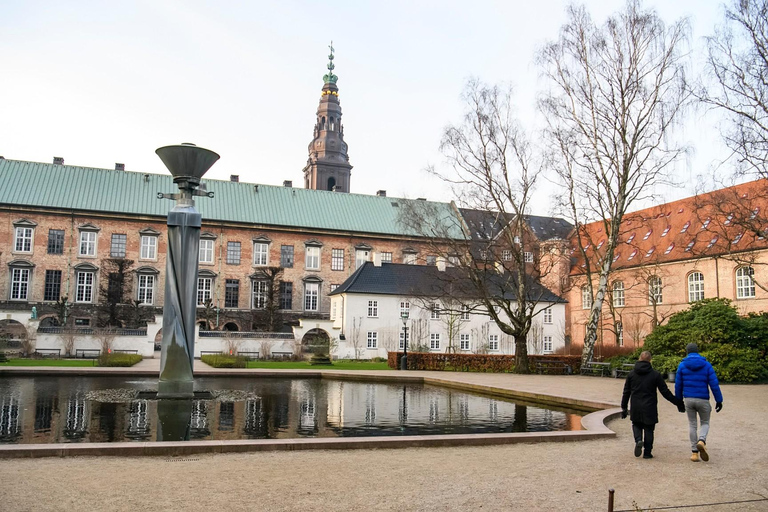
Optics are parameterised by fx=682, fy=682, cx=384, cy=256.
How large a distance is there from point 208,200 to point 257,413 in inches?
1848

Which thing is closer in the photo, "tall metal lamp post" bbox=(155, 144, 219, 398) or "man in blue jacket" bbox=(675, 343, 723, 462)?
"man in blue jacket" bbox=(675, 343, 723, 462)

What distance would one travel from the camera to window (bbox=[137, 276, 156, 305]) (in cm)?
5453

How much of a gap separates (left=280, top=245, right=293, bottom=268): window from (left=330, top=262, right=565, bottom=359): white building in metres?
9.23

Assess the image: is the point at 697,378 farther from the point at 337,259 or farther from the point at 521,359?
the point at 337,259

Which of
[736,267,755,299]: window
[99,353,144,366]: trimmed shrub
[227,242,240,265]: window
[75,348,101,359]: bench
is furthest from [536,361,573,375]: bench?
[227,242,240,265]: window

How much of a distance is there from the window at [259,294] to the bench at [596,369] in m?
32.8

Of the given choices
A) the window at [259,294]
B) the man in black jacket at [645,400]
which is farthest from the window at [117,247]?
the man in black jacket at [645,400]

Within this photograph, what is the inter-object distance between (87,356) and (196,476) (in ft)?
110

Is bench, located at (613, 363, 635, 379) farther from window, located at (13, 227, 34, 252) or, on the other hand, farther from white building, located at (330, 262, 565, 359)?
window, located at (13, 227, 34, 252)

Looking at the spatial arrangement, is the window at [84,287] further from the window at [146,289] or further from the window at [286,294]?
the window at [286,294]

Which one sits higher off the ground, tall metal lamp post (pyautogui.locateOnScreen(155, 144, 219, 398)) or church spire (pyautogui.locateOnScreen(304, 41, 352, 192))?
church spire (pyautogui.locateOnScreen(304, 41, 352, 192))

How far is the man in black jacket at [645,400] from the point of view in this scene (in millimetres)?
9586

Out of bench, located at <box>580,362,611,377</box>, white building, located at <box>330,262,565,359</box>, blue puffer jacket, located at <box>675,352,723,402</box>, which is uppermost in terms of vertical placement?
white building, located at <box>330,262,565,359</box>

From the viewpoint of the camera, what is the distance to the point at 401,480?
26.4 ft
